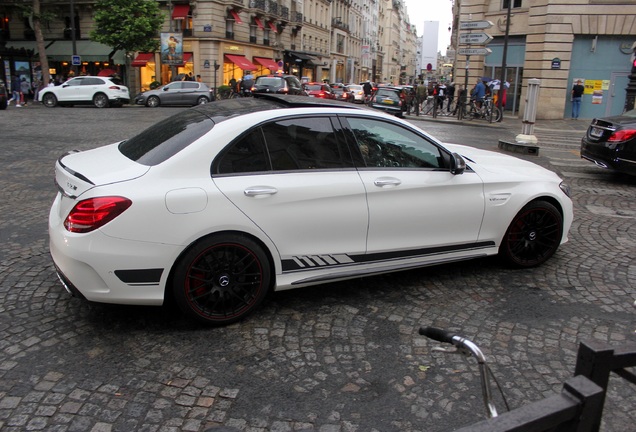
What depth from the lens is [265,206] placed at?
12.3 ft

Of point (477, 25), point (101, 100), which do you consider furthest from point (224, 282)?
point (101, 100)

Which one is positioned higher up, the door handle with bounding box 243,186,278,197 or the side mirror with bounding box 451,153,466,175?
the side mirror with bounding box 451,153,466,175

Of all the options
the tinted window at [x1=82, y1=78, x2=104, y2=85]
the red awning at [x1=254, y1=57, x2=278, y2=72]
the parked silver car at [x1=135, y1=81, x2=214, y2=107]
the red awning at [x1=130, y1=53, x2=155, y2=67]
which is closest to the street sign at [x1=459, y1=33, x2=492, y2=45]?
the parked silver car at [x1=135, y1=81, x2=214, y2=107]

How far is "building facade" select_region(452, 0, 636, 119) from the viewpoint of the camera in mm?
24234

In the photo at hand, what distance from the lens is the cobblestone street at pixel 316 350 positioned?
9.32 ft

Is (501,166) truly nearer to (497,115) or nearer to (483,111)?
(497,115)

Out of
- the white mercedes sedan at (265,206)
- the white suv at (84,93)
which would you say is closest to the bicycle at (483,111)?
the white suv at (84,93)

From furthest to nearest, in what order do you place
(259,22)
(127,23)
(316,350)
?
(259,22), (127,23), (316,350)

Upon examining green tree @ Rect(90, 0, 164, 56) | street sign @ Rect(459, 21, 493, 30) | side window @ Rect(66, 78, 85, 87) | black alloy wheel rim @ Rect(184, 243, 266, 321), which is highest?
green tree @ Rect(90, 0, 164, 56)

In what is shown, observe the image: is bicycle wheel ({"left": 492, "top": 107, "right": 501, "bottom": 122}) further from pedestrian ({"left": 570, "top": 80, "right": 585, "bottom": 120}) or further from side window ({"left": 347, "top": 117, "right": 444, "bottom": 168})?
side window ({"left": 347, "top": 117, "right": 444, "bottom": 168})

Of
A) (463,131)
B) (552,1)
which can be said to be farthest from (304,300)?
(552,1)

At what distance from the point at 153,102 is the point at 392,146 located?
89.1 feet

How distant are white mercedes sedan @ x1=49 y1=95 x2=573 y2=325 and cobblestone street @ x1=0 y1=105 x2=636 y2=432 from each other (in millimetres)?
289

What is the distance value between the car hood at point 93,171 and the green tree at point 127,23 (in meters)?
33.3
